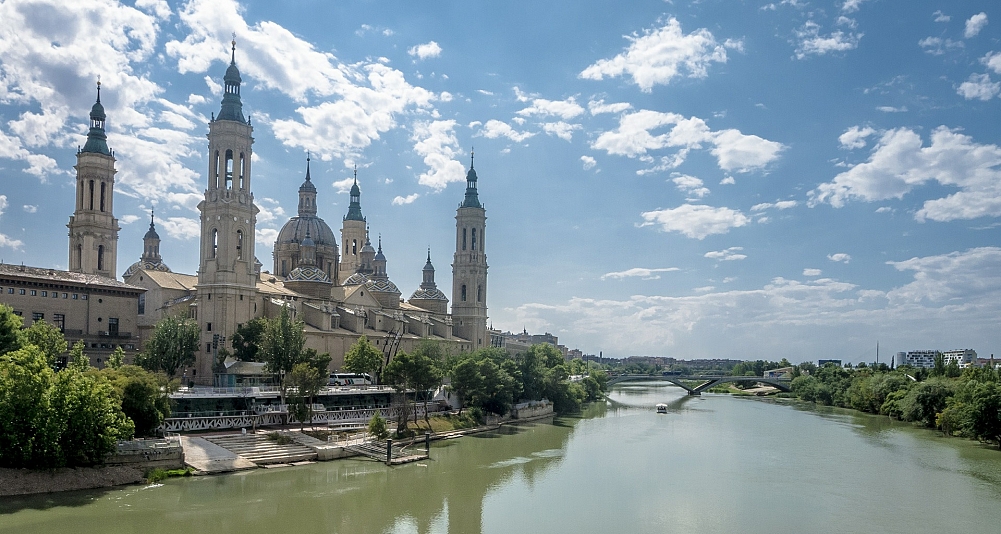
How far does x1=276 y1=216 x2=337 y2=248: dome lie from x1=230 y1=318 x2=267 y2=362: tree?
74.5ft

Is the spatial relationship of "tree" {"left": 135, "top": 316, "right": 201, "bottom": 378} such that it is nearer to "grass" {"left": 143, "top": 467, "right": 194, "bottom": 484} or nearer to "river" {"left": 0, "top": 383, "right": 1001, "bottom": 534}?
"grass" {"left": 143, "top": 467, "right": 194, "bottom": 484}

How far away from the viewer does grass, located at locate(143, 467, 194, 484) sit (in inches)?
981

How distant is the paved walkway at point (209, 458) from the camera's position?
26922mm

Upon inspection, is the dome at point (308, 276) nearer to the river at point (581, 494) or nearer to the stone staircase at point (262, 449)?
the river at point (581, 494)

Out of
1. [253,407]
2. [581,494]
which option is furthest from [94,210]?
[581,494]

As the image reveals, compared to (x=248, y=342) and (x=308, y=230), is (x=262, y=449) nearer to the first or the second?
(x=248, y=342)

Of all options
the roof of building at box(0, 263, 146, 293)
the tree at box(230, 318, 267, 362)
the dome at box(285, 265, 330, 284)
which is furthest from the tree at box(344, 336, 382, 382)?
the roof of building at box(0, 263, 146, 293)

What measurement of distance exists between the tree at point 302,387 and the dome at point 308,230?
105 ft

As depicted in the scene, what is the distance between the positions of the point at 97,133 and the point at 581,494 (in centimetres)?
4259

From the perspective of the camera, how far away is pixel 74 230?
50562 mm

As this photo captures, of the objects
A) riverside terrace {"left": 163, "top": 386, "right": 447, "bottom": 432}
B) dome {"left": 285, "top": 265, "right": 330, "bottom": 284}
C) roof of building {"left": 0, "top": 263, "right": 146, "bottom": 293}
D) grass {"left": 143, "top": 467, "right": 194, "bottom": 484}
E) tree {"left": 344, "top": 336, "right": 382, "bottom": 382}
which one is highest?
dome {"left": 285, "top": 265, "right": 330, "bottom": 284}

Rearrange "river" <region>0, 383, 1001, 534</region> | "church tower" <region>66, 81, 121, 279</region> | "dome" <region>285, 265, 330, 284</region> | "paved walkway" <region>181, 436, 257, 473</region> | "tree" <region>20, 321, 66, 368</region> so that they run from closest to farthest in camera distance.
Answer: "river" <region>0, 383, 1001, 534</region> < "paved walkway" <region>181, 436, 257, 473</region> < "tree" <region>20, 321, 66, 368</region> < "church tower" <region>66, 81, 121, 279</region> < "dome" <region>285, 265, 330, 284</region>

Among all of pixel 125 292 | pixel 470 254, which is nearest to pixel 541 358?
pixel 470 254

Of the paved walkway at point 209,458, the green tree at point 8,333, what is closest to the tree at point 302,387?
the paved walkway at point 209,458
